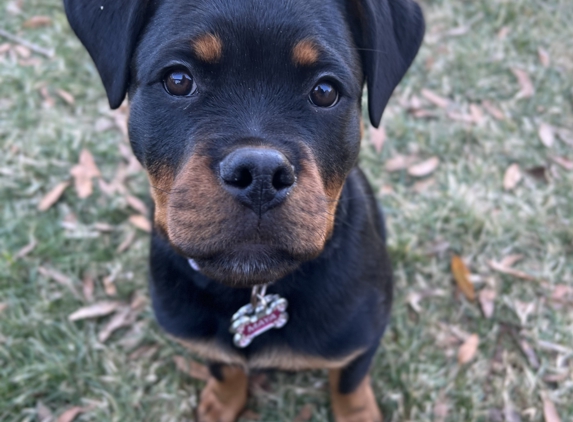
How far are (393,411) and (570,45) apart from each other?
3.59 m

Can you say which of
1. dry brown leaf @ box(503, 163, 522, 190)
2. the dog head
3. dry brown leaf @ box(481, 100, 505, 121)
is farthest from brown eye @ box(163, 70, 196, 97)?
dry brown leaf @ box(481, 100, 505, 121)

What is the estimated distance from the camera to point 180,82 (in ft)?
6.37

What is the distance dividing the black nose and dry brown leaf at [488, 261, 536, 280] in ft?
7.62

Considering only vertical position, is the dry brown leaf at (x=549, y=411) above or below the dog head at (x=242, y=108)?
below

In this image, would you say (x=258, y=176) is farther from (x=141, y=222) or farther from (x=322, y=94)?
(x=141, y=222)

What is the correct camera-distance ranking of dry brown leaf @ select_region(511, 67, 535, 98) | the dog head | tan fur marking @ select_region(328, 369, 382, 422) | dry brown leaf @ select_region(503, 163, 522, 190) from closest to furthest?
the dog head
tan fur marking @ select_region(328, 369, 382, 422)
dry brown leaf @ select_region(503, 163, 522, 190)
dry brown leaf @ select_region(511, 67, 535, 98)

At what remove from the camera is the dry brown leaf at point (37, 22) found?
16.1 ft

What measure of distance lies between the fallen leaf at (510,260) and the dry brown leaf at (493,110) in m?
1.25

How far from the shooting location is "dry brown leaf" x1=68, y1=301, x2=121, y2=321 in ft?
11.2

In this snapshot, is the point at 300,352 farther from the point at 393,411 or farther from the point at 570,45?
the point at 570,45

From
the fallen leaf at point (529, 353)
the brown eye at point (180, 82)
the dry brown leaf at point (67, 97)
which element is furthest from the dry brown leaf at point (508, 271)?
the dry brown leaf at point (67, 97)

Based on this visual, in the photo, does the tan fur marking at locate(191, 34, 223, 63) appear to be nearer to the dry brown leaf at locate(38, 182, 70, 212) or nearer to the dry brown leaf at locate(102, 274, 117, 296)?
the dry brown leaf at locate(102, 274, 117, 296)

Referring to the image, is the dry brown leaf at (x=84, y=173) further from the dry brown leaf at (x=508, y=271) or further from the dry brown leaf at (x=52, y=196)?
the dry brown leaf at (x=508, y=271)

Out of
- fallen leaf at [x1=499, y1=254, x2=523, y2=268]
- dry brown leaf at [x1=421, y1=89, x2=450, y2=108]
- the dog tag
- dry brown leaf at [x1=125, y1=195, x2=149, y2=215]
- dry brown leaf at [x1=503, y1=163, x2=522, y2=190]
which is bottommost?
dry brown leaf at [x1=125, y1=195, x2=149, y2=215]
